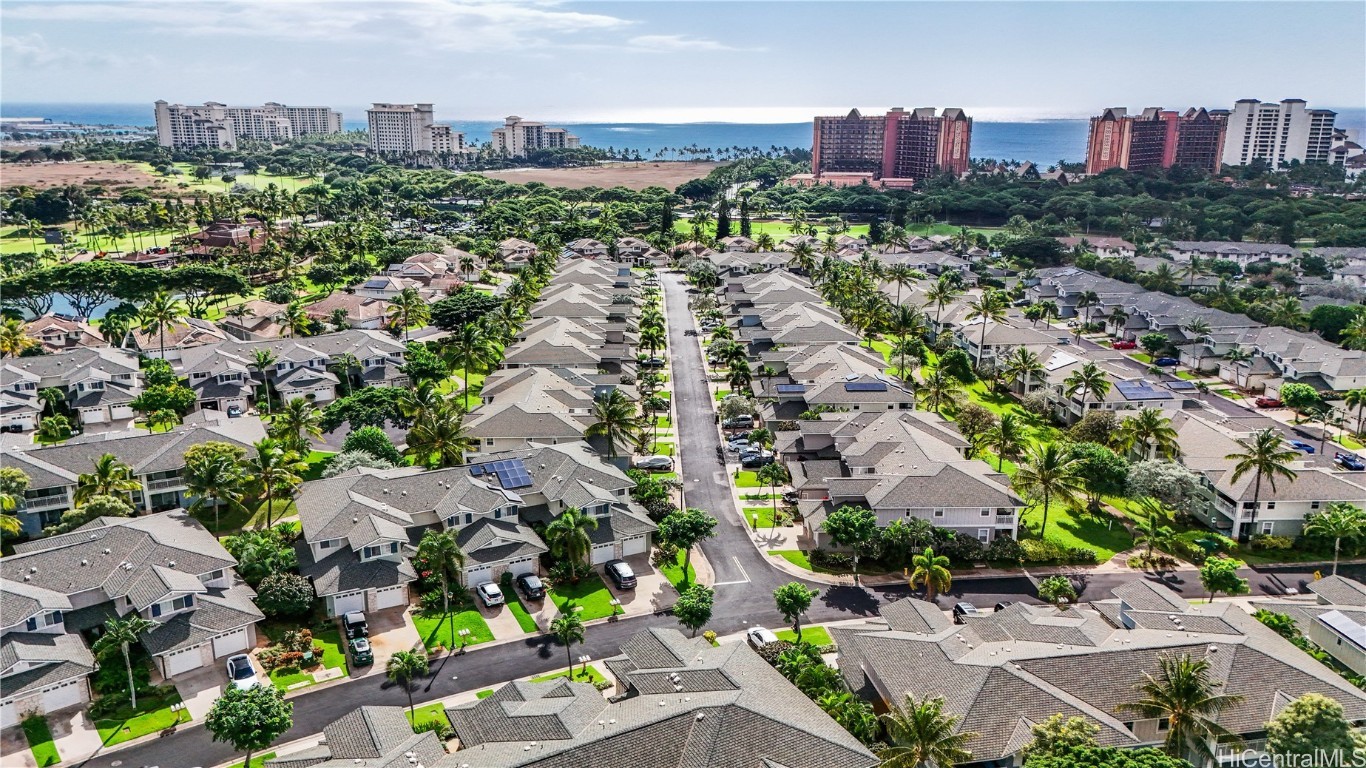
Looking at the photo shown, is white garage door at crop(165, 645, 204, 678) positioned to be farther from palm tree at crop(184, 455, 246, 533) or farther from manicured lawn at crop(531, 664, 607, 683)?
manicured lawn at crop(531, 664, 607, 683)

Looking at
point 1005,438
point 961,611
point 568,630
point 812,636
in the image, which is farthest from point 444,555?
point 1005,438

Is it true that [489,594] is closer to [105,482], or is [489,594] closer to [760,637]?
[760,637]

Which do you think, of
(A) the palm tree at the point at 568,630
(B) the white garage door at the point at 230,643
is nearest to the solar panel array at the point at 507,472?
(A) the palm tree at the point at 568,630

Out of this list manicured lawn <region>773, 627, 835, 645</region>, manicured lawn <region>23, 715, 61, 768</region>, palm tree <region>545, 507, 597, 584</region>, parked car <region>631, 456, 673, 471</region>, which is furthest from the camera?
parked car <region>631, 456, 673, 471</region>

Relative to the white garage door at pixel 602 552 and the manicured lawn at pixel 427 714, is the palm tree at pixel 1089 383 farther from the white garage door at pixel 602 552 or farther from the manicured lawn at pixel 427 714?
the manicured lawn at pixel 427 714

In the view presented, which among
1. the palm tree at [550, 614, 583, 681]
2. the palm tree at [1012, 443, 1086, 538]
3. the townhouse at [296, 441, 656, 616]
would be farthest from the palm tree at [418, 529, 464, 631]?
the palm tree at [1012, 443, 1086, 538]

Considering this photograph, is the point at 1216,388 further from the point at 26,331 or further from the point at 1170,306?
the point at 26,331

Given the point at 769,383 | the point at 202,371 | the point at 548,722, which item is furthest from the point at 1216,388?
the point at 202,371
